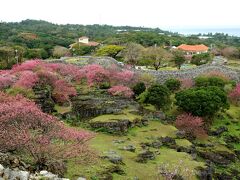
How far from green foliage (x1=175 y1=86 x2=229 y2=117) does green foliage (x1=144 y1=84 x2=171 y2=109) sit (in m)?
1.82

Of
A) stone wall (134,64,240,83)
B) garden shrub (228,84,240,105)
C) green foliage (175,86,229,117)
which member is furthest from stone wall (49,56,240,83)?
green foliage (175,86,229,117)

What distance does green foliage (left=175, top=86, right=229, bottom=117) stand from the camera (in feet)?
130

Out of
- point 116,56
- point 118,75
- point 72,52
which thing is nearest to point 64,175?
point 118,75

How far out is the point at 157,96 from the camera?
40219mm

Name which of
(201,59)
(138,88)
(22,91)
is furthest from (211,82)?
(201,59)

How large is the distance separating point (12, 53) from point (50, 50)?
29714 mm

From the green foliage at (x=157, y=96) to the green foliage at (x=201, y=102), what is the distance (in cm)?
182

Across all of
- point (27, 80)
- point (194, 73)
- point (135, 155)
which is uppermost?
point (27, 80)

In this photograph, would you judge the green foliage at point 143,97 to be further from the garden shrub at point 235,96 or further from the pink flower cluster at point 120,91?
the garden shrub at point 235,96

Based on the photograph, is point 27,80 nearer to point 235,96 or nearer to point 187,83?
point 187,83

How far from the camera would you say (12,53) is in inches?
2490

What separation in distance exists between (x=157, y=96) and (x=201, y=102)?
4486 mm

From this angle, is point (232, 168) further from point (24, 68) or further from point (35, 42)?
point (35, 42)

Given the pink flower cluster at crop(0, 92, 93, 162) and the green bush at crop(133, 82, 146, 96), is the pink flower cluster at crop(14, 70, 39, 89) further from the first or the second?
the pink flower cluster at crop(0, 92, 93, 162)
